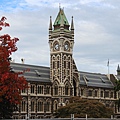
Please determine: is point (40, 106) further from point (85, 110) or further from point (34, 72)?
point (85, 110)

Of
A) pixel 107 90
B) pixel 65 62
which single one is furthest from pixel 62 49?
pixel 107 90

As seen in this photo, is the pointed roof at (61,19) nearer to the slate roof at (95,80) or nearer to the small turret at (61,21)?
the small turret at (61,21)

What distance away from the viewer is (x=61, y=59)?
300 ft

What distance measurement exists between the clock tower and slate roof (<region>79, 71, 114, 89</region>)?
329 inches

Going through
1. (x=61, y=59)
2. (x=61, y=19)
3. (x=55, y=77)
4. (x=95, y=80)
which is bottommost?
(x=55, y=77)

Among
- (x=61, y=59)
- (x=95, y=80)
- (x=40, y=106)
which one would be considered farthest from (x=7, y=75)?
(x=95, y=80)

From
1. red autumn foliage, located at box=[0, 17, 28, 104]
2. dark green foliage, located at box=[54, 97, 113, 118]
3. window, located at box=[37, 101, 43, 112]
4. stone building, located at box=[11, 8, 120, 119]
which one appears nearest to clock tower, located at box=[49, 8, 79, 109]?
stone building, located at box=[11, 8, 120, 119]

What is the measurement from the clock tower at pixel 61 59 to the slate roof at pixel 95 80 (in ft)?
27.4

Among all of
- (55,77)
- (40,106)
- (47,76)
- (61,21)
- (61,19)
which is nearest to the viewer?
(40,106)

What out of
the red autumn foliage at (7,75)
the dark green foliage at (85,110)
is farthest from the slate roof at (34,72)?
the red autumn foliage at (7,75)

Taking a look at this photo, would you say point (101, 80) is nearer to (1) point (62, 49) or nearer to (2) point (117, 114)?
(2) point (117, 114)

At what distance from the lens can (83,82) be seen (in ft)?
334

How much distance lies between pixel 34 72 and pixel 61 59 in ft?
21.6

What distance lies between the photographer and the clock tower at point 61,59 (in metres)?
91.2
